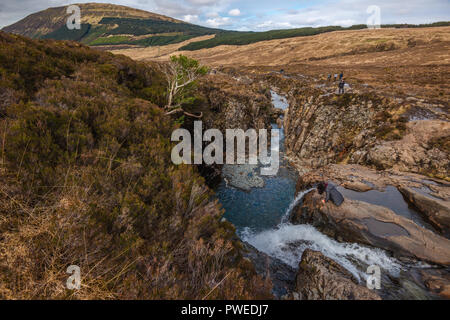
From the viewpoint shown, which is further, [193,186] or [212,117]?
[212,117]

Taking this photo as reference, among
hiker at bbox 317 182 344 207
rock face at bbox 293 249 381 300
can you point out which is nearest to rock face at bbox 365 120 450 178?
hiker at bbox 317 182 344 207

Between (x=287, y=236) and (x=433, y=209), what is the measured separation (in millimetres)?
6559

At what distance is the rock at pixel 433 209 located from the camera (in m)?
8.12

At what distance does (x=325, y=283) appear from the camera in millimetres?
5926

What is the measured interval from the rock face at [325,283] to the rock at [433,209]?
527 cm

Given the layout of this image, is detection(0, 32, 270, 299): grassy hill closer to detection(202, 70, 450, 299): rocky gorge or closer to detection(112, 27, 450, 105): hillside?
detection(202, 70, 450, 299): rocky gorge

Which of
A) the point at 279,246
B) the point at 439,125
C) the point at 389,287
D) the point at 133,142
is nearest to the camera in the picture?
the point at 389,287

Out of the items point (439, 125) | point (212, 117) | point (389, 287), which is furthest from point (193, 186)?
point (439, 125)

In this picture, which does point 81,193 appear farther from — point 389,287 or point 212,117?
point 212,117

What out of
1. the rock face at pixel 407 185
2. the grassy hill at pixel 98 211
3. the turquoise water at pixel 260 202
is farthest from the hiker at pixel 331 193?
the grassy hill at pixel 98 211

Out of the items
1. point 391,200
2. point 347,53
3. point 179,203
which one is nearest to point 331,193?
point 391,200

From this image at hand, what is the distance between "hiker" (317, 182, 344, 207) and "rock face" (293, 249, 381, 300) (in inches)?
158
